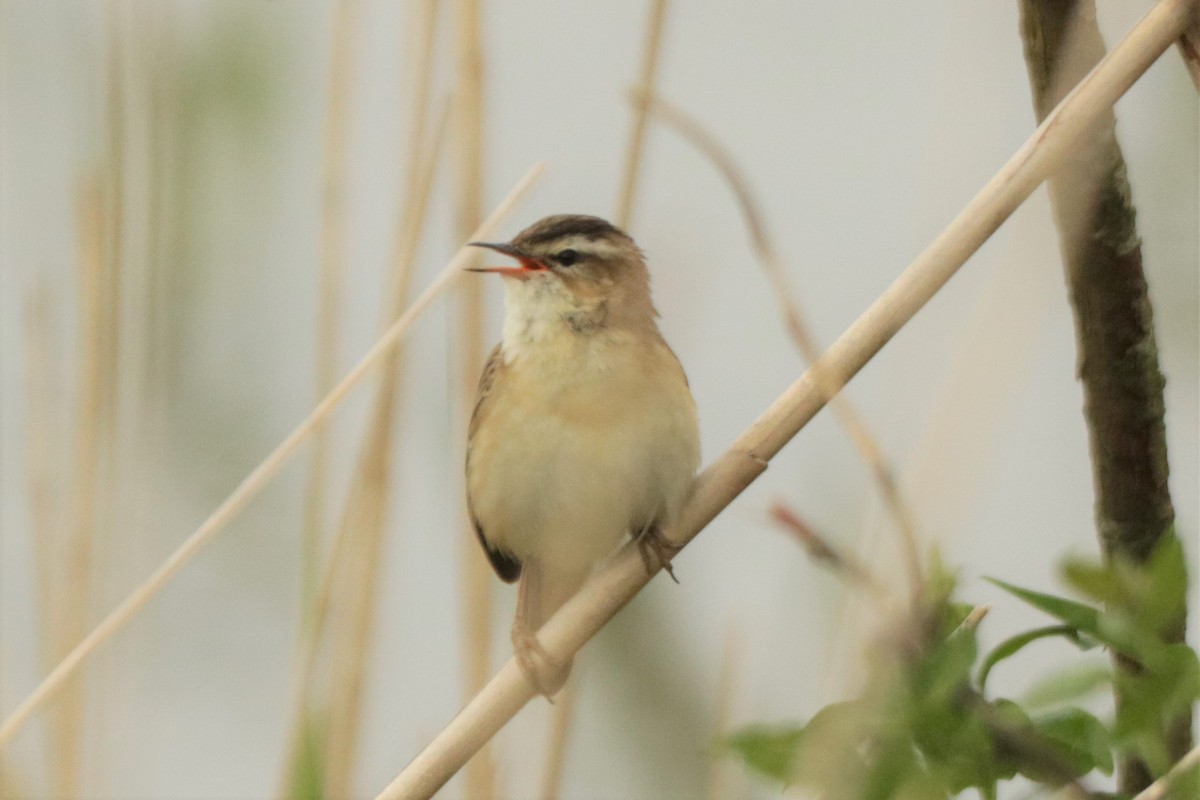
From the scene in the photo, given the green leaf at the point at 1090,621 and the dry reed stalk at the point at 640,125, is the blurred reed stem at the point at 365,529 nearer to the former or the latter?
the dry reed stalk at the point at 640,125

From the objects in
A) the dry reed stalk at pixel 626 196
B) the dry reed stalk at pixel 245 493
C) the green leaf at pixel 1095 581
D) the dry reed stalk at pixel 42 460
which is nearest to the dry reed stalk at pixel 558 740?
the dry reed stalk at pixel 626 196

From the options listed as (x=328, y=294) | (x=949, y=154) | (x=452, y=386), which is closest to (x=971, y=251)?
(x=949, y=154)

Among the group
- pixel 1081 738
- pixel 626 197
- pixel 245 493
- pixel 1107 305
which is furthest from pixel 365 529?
pixel 1081 738

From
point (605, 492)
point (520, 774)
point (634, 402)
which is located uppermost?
point (634, 402)

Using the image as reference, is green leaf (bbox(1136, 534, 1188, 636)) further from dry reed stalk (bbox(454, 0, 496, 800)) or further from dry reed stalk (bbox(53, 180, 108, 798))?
dry reed stalk (bbox(53, 180, 108, 798))

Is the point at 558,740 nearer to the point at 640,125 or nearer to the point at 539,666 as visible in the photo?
the point at 539,666

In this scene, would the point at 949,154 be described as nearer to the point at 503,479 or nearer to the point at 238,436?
the point at 503,479

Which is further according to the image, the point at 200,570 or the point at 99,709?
the point at 200,570
